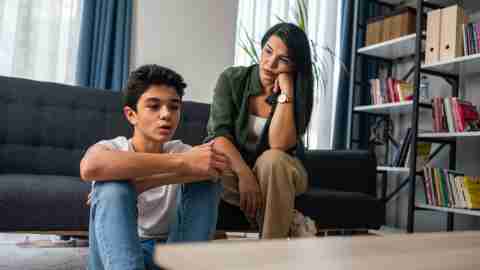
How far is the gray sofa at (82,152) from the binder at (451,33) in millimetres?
1057

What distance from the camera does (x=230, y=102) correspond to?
1586mm

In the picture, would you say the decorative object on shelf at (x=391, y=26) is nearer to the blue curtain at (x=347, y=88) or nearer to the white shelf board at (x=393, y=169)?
the blue curtain at (x=347, y=88)

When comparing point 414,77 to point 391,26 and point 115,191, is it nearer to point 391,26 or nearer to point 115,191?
point 391,26

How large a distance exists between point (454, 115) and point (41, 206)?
2.29 m

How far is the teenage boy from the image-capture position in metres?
1.02

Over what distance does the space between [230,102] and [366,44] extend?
2084 millimetres

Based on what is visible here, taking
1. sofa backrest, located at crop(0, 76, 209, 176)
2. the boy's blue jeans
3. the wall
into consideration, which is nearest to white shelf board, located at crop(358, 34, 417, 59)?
the wall

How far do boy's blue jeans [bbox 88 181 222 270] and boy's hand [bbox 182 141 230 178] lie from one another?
4 centimetres

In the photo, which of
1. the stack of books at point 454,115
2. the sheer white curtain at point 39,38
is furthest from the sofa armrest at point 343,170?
the sheer white curtain at point 39,38

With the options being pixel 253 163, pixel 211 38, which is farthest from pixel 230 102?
pixel 211 38

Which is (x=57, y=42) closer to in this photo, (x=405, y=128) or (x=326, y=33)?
(x=326, y=33)

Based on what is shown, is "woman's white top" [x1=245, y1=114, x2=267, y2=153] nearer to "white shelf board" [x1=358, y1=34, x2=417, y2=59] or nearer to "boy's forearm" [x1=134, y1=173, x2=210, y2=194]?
"boy's forearm" [x1=134, y1=173, x2=210, y2=194]

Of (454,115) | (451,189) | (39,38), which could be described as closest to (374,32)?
(454,115)

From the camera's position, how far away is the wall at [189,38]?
9.87ft
